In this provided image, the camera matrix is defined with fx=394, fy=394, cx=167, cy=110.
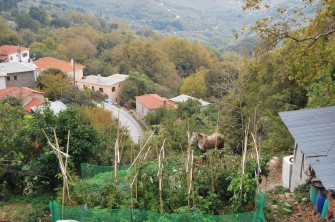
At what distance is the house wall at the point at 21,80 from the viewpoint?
37338mm

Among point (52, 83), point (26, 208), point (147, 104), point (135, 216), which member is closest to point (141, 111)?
point (147, 104)

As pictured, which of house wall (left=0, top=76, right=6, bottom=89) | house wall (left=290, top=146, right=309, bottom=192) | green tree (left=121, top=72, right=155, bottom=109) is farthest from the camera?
green tree (left=121, top=72, right=155, bottom=109)

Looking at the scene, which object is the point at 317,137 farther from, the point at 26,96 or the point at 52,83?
the point at 52,83

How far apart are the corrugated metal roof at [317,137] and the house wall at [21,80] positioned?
33219 millimetres

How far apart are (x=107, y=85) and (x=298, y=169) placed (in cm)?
3601

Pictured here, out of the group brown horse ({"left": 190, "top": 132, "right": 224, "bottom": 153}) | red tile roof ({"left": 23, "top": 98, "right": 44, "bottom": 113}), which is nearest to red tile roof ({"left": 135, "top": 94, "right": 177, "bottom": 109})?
red tile roof ({"left": 23, "top": 98, "right": 44, "bottom": 113})

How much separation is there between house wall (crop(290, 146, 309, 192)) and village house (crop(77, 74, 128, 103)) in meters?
35.7

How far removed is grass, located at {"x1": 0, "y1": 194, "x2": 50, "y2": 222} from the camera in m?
7.82

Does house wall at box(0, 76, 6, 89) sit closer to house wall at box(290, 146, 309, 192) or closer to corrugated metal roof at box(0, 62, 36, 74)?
corrugated metal roof at box(0, 62, 36, 74)

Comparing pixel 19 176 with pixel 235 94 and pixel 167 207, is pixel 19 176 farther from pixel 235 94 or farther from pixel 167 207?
pixel 235 94

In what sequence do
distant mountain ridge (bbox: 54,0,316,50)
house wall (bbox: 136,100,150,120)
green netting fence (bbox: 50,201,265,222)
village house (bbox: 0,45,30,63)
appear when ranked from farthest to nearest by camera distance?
distant mountain ridge (bbox: 54,0,316,50) < village house (bbox: 0,45,30,63) < house wall (bbox: 136,100,150,120) < green netting fence (bbox: 50,201,265,222)

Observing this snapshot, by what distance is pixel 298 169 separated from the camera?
356 inches

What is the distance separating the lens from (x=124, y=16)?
143625 mm

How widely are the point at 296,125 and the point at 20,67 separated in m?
34.6
